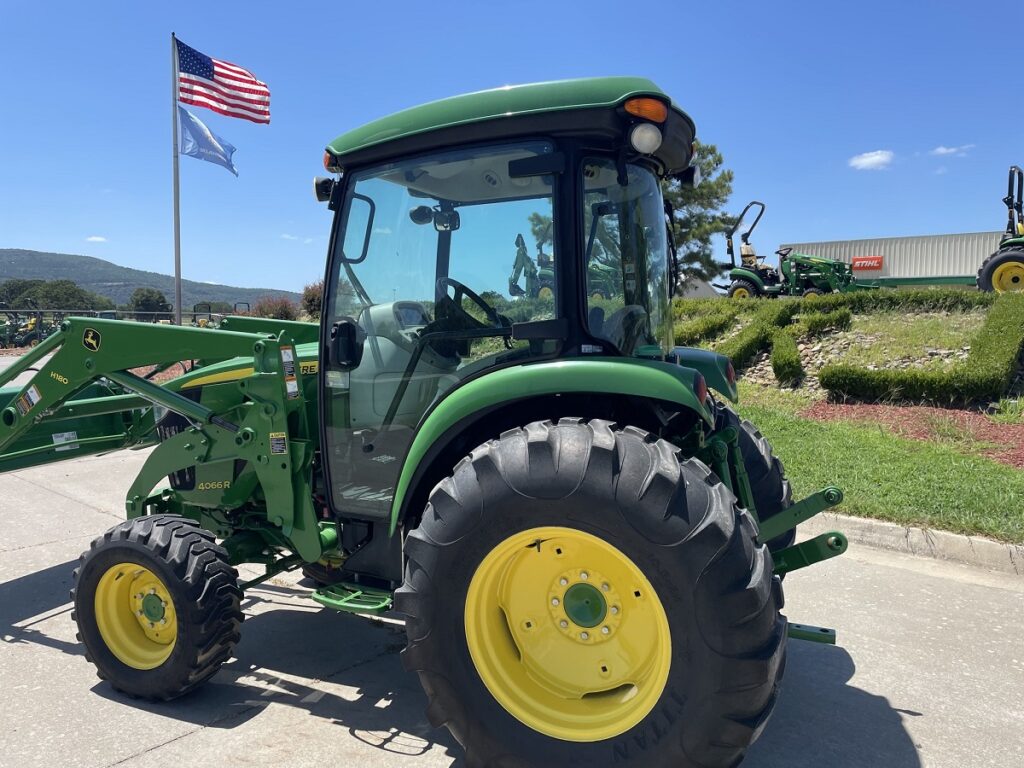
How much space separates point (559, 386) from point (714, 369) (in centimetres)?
163

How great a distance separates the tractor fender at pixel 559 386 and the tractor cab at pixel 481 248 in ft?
0.73

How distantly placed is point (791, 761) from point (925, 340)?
8.20m

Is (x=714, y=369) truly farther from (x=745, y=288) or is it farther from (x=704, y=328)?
(x=745, y=288)

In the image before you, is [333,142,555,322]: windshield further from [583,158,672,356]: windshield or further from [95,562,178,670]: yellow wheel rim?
[95,562,178,670]: yellow wheel rim

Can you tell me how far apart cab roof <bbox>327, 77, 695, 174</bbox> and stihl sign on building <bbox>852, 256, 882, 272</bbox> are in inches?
1336

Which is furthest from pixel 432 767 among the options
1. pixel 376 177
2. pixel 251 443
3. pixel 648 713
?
pixel 376 177

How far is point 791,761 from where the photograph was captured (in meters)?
2.74

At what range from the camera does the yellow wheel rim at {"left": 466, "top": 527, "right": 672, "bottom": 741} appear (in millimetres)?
2430

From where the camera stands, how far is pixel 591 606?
8.28 feet

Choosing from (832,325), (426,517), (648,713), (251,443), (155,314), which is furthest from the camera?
(155,314)

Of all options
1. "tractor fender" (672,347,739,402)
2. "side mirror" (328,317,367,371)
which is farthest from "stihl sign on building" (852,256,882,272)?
"side mirror" (328,317,367,371)

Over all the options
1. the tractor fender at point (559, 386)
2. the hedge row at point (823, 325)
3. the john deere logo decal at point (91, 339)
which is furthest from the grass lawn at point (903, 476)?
the john deere logo decal at point (91, 339)

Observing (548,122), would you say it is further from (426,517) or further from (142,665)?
(142,665)

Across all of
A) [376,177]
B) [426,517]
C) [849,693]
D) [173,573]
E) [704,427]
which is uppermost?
[376,177]
